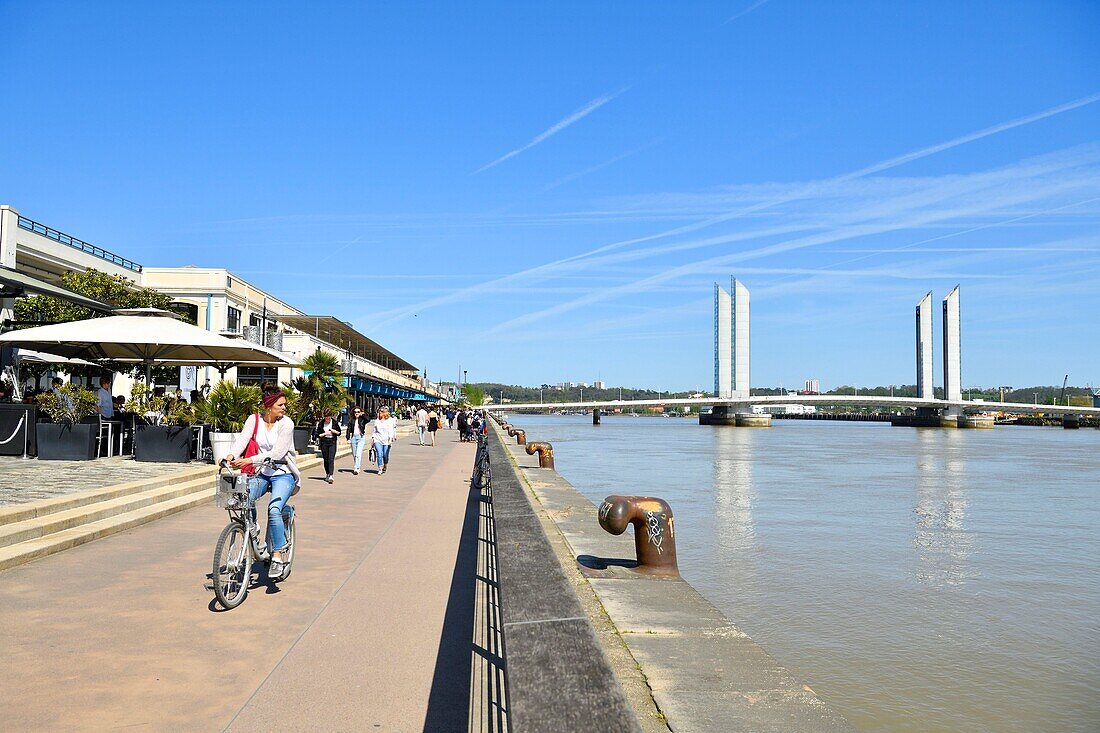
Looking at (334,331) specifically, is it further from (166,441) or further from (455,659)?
(455,659)

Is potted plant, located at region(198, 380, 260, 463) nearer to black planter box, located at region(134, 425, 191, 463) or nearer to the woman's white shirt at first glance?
black planter box, located at region(134, 425, 191, 463)

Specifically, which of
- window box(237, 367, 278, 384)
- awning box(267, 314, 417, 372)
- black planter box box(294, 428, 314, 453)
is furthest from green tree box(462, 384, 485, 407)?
black planter box box(294, 428, 314, 453)

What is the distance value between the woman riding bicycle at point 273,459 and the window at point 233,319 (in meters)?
36.7

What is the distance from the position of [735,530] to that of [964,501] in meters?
10.2

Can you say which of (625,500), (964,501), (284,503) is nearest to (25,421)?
(284,503)

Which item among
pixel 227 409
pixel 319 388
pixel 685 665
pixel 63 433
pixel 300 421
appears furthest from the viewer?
pixel 319 388

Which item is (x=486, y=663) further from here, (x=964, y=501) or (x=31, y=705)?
(x=964, y=501)

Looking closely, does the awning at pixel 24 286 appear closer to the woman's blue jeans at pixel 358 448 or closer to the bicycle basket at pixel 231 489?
the woman's blue jeans at pixel 358 448

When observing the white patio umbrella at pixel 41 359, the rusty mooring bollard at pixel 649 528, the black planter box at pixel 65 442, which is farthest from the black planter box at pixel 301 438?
the rusty mooring bollard at pixel 649 528

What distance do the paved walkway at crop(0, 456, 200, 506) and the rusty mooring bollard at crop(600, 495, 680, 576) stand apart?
5.77 metres

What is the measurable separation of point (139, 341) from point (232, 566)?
8.33 m

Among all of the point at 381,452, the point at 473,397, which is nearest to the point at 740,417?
the point at 473,397

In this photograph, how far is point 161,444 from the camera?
13570mm

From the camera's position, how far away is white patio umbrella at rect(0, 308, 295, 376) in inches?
506
